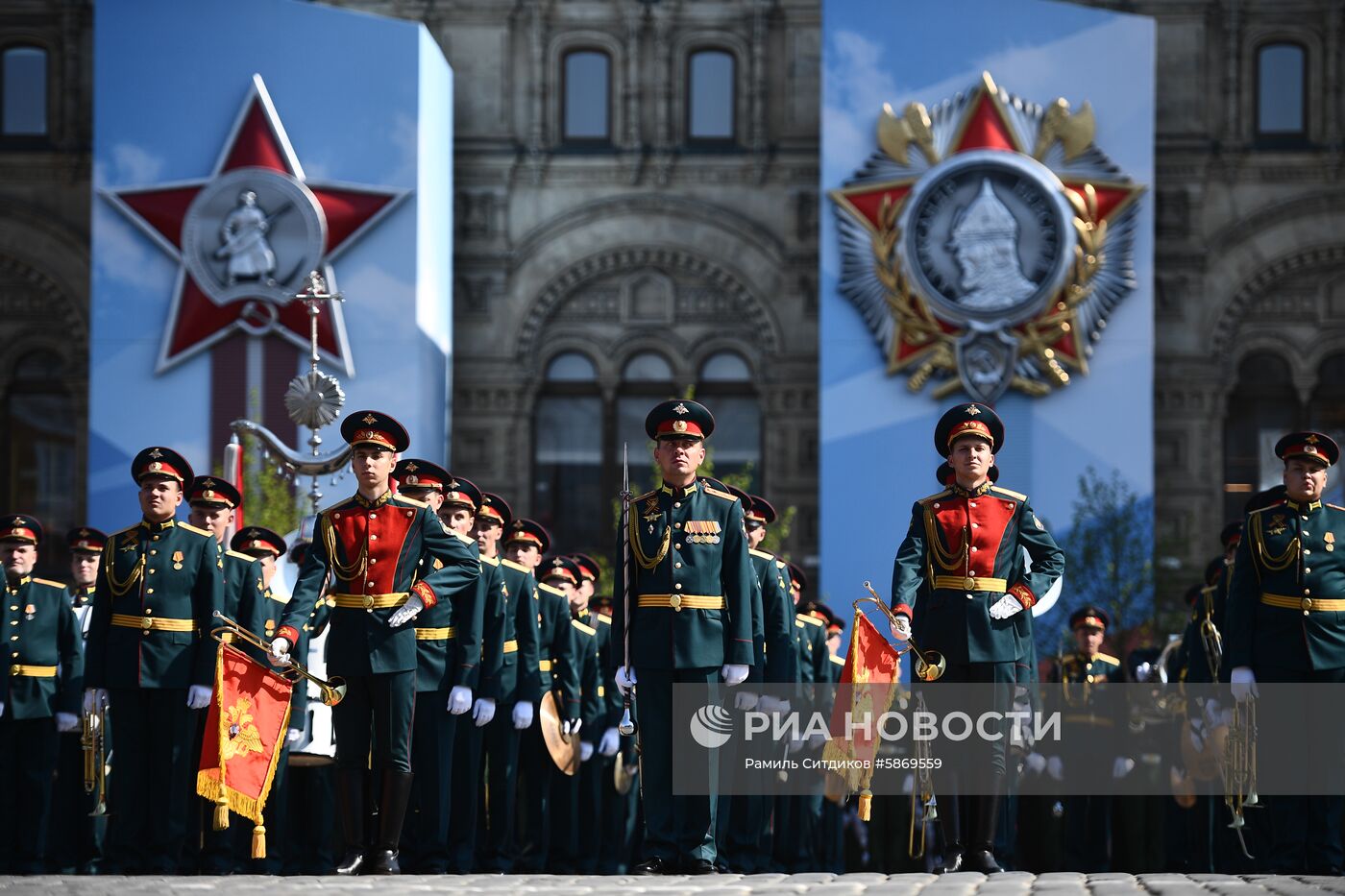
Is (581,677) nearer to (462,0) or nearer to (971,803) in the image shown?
(971,803)

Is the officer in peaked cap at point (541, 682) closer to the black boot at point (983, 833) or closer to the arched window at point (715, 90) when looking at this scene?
the black boot at point (983, 833)

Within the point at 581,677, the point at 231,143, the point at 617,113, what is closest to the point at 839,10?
the point at 617,113

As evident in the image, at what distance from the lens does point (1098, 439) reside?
2602 cm

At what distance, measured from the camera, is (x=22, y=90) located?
28547mm

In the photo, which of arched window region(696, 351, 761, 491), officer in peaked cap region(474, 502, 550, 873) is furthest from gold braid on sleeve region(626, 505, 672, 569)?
arched window region(696, 351, 761, 491)

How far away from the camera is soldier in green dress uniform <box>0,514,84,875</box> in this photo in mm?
12047

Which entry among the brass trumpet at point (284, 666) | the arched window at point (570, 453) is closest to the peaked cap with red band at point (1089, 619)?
the brass trumpet at point (284, 666)

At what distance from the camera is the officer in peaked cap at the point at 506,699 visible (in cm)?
1185

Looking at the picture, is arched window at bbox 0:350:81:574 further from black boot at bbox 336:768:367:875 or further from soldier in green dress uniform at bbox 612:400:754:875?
soldier in green dress uniform at bbox 612:400:754:875

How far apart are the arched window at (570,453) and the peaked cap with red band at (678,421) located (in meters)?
18.5

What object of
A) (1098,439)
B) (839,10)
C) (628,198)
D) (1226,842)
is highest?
(839,10)

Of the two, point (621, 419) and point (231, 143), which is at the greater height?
point (231, 143)

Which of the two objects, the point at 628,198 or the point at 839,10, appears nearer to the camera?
the point at 839,10

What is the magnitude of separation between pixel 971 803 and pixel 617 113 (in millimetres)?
19929
